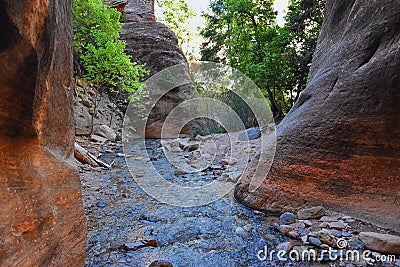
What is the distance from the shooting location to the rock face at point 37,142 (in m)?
1.27

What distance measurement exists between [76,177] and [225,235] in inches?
71.6

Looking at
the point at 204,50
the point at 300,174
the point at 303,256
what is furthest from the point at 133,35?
the point at 303,256

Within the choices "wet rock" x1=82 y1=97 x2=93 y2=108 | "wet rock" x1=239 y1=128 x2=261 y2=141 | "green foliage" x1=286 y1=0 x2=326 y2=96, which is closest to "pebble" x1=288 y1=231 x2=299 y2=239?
"wet rock" x1=239 y1=128 x2=261 y2=141

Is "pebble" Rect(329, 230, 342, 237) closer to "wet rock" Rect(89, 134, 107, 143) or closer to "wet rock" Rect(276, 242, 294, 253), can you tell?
"wet rock" Rect(276, 242, 294, 253)

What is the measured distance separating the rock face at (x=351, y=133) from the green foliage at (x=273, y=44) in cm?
523

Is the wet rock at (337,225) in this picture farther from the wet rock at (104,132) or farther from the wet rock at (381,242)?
the wet rock at (104,132)

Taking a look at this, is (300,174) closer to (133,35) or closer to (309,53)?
(309,53)

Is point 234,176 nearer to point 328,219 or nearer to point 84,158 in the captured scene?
point 328,219

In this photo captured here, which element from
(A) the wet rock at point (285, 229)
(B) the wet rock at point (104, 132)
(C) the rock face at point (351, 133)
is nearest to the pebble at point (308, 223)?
(A) the wet rock at point (285, 229)

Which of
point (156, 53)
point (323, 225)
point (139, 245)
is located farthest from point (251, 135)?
point (156, 53)

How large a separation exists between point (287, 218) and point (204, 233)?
112 cm

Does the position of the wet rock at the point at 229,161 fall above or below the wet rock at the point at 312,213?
above

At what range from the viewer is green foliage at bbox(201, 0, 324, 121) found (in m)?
9.09

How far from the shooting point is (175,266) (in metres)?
2.29
